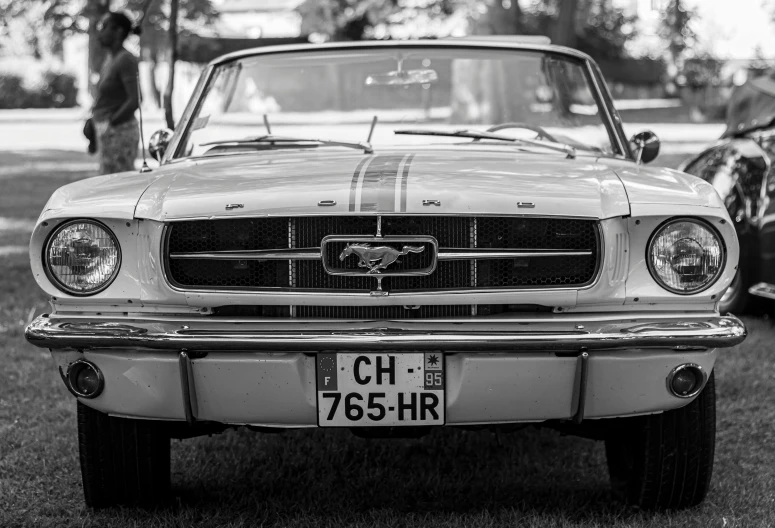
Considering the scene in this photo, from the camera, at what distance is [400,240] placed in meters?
2.90

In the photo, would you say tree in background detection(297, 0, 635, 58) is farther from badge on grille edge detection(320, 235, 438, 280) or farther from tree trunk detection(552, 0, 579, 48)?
badge on grille edge detection(320, 235, 438, 280)

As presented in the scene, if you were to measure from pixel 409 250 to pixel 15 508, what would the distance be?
5.21ft

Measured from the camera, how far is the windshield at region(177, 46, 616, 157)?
413 cm

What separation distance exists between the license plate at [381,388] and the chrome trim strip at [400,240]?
0.28 metres

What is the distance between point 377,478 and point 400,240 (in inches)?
45.5

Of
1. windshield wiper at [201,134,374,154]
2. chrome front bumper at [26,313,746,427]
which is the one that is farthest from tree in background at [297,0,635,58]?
chrome front bumper at [26,313,746,427]

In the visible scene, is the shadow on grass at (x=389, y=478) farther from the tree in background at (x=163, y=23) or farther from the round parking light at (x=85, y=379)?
the tree in background at (x=163, y=23)

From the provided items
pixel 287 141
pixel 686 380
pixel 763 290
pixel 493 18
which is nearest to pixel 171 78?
pixel 287 141

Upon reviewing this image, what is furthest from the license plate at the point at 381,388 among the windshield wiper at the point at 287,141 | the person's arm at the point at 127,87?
the person's arm at the point at 127,87

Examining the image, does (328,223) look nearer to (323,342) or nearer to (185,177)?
(323,342)

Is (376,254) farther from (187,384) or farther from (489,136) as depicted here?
(489,136)

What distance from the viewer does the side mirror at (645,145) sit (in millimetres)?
3994

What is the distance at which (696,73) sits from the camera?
43.6 m

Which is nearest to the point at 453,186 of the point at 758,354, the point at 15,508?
the point at 15,508
